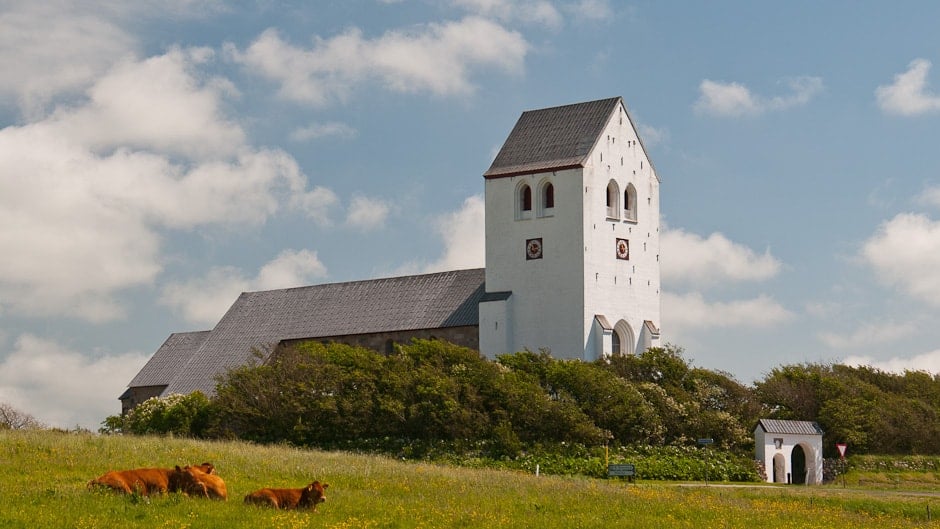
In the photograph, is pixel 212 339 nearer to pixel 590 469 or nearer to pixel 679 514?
pixel 590 469

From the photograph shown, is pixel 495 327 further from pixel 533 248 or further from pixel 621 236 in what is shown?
pixel 621 236

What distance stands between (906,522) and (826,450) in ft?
86.2

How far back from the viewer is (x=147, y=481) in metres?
23.2

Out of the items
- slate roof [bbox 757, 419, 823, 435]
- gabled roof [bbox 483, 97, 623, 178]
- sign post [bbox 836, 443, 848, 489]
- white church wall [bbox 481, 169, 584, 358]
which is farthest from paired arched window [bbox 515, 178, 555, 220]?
sign post [bbox 836, 443, 848, 489]

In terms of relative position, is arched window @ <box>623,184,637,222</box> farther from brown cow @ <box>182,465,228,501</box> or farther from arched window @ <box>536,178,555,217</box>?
brown cow @ <box>182,465,228,501</box>

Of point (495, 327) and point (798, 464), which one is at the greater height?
point (495, 327)

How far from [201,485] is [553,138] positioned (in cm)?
4595

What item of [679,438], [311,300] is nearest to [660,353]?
[679,438]

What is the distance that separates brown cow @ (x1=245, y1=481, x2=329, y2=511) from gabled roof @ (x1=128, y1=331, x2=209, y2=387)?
6019cm

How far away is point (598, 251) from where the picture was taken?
2544 inches

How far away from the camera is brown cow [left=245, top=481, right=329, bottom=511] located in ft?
76.2

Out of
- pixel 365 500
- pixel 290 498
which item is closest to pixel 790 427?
pixel 365 500

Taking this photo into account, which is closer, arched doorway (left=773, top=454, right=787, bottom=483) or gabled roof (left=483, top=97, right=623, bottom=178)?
arched doorway (left=773, top=454, right=787, bottom=483)

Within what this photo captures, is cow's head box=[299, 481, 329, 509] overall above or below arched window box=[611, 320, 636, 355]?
below
